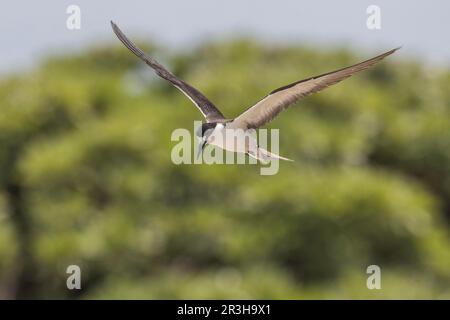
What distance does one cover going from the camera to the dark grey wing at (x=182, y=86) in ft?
5.60

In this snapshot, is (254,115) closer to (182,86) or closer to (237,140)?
(237,140)

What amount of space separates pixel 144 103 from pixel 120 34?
10.3 metres

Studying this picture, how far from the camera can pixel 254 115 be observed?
1.61 metres

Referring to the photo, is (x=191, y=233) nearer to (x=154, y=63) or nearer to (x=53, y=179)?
(x=53, y=179)


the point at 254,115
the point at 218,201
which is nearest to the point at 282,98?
the point at 254,115

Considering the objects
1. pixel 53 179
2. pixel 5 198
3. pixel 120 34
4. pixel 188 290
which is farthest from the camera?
pixel 5 198

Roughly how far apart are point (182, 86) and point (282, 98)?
0.84ft

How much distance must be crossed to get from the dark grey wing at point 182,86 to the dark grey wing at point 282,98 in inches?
2.5

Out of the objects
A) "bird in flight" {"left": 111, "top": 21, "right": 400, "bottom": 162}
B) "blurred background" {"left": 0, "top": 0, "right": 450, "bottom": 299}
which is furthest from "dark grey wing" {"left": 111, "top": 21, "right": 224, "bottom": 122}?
"blurred background" {"left": 0, "top": 0, "right": 450, "bottom": 299}

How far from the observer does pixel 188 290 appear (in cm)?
842

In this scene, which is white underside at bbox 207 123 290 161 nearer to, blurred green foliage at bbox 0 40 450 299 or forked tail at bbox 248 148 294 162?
forked tail at bbox 248 148 294 162

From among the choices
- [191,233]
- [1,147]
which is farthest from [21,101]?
[191,233]

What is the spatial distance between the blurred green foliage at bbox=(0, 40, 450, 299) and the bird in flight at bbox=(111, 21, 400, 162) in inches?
250

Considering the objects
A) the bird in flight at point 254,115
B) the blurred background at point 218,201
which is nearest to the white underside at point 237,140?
the bird in flight at point 254,115
